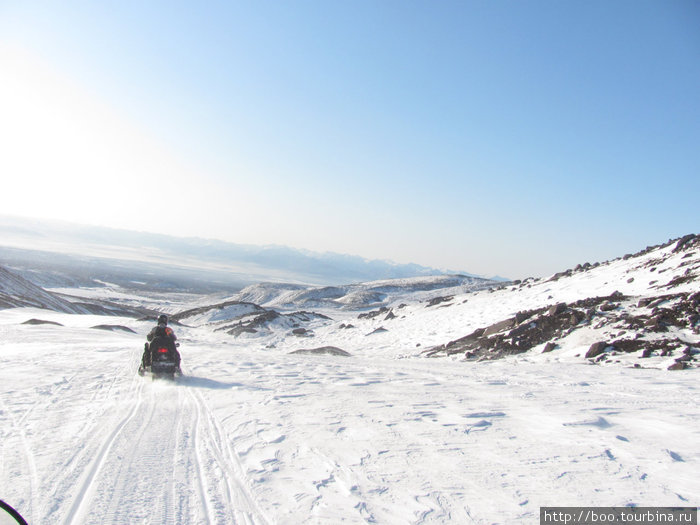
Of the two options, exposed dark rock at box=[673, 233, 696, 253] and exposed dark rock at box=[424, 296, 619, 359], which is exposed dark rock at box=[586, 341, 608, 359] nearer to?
exposed dark rock at box=[424, 296, 619, 359]

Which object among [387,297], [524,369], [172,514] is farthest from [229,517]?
[387,297]

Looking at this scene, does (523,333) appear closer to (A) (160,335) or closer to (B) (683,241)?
(B) (683,241)

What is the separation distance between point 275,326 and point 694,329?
1358 inches

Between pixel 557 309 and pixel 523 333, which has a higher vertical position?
pixel 557 309

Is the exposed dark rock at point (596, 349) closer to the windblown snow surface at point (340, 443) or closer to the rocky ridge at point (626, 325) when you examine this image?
the rocky ridge at point (626, 325)

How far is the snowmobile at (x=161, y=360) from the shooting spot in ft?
33.4

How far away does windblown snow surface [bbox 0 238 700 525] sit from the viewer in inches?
151

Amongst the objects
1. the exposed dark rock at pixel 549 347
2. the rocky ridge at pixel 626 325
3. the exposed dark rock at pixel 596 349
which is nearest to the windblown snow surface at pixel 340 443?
the rocky ridge at pixel 626 325

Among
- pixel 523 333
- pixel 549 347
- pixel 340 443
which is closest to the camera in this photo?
pixel 340 443

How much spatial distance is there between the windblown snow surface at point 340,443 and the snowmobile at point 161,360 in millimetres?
368

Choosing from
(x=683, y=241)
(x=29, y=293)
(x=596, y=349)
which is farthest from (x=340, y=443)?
(x=29, y=293)

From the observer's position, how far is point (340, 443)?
5477mm

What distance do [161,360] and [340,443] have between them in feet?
22.2

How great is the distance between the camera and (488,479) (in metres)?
4.31
